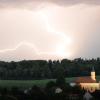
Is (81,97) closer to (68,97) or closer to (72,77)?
(68,97)

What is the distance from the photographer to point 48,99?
101 metres

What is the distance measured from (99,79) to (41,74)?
2066 cm

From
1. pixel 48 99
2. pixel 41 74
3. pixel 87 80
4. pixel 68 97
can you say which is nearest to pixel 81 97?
pixel 68 97

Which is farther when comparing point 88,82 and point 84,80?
point 84,80

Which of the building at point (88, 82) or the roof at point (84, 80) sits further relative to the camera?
the roof at point (84, 80)

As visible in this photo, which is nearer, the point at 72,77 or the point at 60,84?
the point at 60,84

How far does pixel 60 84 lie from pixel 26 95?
4326 centimetres

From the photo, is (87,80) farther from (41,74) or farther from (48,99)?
(48,99)

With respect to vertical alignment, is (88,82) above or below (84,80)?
below

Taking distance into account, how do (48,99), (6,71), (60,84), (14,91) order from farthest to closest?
(6,71) < (60,84) < (14,91) < (48,99)

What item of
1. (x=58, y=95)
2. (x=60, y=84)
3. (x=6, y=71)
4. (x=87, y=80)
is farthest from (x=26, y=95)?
(x=6, y=71)

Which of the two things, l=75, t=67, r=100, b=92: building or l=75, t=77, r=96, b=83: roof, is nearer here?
l=75, t=67, r=100, b=92: building

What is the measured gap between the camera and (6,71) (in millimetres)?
194250

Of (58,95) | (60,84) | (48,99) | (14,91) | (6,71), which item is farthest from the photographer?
(6,71)
